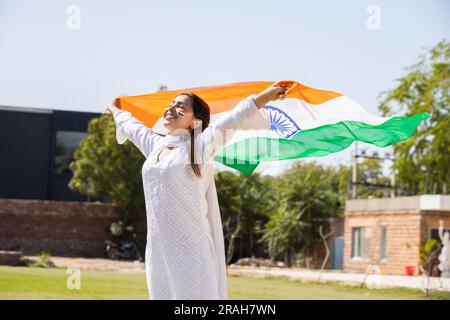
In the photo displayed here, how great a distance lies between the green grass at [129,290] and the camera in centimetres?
1309

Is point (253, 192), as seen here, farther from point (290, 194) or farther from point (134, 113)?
point (134, 113)

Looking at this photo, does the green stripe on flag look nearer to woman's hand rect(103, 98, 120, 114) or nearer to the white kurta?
woman's hand rect(103, 98, 120, 114)

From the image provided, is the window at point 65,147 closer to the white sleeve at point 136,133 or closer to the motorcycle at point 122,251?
the motorcycle at point 122,251

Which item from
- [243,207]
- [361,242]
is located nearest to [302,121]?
[361,242]

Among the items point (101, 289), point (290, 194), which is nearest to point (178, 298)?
point (101, 289)

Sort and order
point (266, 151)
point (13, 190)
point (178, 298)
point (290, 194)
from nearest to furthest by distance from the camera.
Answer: point (178, 298) → point (266, 151) → point (290, 194) → point (13, 190)

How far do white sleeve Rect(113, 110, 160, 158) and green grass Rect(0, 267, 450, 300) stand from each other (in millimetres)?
7548

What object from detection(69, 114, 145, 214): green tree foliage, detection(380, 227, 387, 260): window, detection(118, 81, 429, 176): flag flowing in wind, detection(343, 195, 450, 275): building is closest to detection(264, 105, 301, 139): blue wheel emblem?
detection(118, 81, 429, 176): flag flowing in wind

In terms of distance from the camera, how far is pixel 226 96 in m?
5.54

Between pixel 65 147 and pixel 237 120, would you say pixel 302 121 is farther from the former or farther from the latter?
pixel 65 147

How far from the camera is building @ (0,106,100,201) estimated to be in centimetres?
3572

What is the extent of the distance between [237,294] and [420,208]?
34.1 feet

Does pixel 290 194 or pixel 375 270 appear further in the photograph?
pixel 290 194

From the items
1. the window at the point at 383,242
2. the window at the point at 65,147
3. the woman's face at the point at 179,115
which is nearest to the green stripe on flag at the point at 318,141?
the woman's face at the point at 179,115
